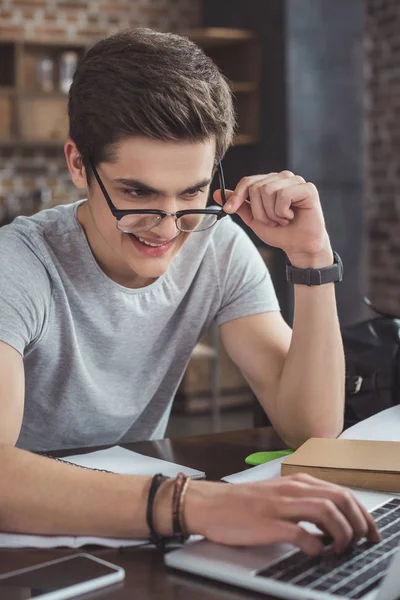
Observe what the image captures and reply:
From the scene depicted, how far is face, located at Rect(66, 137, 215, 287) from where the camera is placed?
4.30 feet

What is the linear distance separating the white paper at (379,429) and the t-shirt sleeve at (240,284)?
0.32 meters

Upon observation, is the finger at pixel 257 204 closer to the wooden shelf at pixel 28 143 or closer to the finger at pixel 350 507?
the finger at pixel 350 507

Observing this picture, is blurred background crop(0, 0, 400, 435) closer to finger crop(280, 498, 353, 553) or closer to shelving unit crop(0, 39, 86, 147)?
shelving unit crop(0, 39, 86, 147)

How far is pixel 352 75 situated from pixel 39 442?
4120mm

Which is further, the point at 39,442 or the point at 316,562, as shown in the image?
the point at 39,442

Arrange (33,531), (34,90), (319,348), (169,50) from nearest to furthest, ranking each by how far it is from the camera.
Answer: (33,531) < (169,50) < (319,348) < (34,90)

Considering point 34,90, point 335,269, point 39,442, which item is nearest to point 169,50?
point 335,269

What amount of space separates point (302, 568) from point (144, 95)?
30.6 inches

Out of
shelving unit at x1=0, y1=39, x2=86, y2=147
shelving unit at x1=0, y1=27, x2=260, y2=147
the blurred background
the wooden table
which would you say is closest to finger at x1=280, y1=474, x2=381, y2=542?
the wooden table

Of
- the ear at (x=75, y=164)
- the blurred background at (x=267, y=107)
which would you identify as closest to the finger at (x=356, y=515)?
the ear at (x=75, y=164)

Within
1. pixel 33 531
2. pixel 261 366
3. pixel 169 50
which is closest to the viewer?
pixel 33 531

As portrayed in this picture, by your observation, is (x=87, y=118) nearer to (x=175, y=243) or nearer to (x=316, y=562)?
(x=175, y=243)

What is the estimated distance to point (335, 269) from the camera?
1.55 m

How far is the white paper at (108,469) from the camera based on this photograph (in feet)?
3.25
